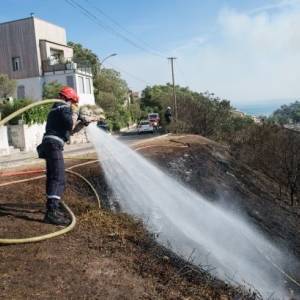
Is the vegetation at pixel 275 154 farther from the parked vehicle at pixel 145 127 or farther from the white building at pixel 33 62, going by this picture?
the white building at pixel 33 62

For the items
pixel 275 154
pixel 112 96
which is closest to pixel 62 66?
pixel 112 96

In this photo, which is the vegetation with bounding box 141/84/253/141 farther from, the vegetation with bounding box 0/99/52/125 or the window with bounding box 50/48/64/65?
the window with bounding box 50/48/64/65

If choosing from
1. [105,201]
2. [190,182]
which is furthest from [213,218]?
[190,182]

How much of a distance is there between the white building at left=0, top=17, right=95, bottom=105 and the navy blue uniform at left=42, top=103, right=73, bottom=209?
37.1m

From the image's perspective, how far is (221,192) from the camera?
44.3 feet

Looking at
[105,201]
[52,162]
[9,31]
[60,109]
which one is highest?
[9,31]

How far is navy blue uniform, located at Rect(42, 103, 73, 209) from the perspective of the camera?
6562 millimetres

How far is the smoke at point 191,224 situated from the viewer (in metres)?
7.71

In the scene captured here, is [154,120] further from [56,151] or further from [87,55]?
[56,151]

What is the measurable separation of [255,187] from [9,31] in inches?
1373

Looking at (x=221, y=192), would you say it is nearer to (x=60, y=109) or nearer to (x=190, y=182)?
(x=190, y=182)

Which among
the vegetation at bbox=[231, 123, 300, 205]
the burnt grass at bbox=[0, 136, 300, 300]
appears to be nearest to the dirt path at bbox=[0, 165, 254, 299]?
the burnt grass at bbox=[0, 136, 300, 300]

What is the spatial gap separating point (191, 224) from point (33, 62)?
37.8m

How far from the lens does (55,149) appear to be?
662 centimetres
